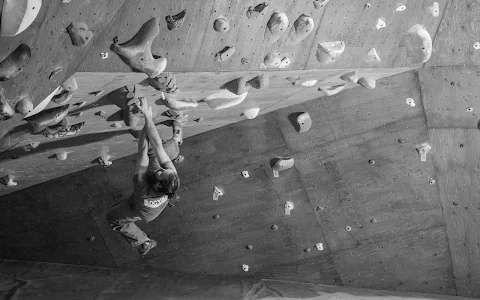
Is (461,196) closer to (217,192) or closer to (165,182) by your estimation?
(217,192)

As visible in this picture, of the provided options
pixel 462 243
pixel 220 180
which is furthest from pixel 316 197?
pixel 462 243

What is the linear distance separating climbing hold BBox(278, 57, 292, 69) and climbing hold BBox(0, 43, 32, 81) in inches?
62.5

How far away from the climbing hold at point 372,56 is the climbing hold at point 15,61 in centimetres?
235

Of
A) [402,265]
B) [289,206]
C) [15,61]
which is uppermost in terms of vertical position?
[15,61]

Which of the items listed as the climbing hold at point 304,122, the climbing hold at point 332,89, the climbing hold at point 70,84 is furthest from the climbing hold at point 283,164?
the climbing hold at point 70,84

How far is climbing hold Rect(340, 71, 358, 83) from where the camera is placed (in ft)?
17.8

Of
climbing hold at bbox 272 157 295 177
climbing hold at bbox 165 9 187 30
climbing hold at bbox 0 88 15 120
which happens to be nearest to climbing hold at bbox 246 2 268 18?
climbing hold at bbox 165 9 187 30

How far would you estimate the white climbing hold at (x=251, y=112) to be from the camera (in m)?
5.87

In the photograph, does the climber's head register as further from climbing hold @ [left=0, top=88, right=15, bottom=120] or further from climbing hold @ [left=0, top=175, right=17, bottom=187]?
climbing hold @ [left=0, top=175, right=17, bottom=187]

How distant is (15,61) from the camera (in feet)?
12.5

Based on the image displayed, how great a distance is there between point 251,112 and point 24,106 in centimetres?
221

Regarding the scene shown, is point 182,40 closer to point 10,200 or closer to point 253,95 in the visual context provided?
point 253,95

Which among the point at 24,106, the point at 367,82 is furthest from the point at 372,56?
the point at 24,106

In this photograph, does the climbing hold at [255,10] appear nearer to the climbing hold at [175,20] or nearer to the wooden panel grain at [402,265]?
the climbing hold at [175,20]
